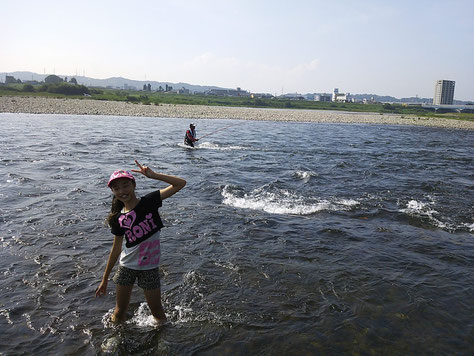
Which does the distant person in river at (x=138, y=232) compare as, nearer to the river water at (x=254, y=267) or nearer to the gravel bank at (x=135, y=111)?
the river water at (x=254, y=267)

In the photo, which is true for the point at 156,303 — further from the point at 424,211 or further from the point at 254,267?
the point at 424,211

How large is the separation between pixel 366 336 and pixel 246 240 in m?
4.21

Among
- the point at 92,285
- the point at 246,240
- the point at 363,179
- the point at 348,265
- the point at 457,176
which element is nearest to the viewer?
the point at 92,285

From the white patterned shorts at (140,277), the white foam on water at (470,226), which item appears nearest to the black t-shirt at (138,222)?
the white patterned shorts at (140,277)

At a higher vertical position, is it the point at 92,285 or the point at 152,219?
the point at 152,219

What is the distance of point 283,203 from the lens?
1284 centimetres

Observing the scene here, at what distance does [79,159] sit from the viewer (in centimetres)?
1978

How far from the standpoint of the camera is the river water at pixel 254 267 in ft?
18.2

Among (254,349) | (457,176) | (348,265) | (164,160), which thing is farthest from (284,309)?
(457,176)

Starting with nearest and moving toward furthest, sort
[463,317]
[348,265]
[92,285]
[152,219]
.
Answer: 1. [152,219]
2. [463,317]
3. [92,285]
4. [348,265]

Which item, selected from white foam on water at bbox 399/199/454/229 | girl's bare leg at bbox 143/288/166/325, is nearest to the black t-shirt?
girl's bare leg at bbox 143/288/166/325

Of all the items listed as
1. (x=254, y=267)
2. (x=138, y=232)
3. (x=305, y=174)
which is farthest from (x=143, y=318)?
(x=305, y=174)

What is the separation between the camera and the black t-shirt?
4.89 m

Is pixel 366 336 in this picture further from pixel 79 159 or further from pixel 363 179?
pixel 79 159
